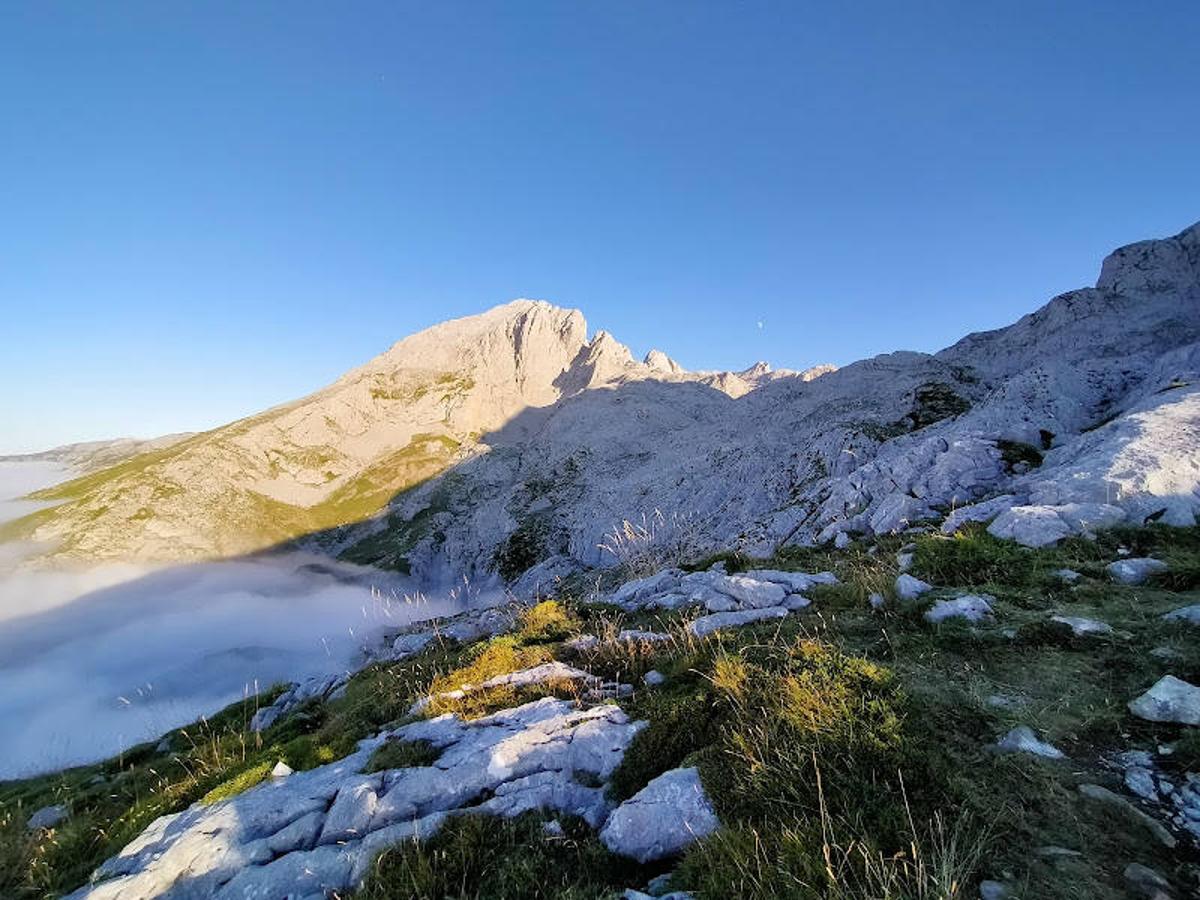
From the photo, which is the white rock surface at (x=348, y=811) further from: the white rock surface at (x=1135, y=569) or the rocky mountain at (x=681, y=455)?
the rocky mountain at (x=681, y=455)

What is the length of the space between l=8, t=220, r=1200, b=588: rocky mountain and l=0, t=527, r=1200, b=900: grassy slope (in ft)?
21.3

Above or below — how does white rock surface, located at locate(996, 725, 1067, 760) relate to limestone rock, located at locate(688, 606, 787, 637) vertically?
above

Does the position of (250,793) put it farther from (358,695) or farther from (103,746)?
(103,746)

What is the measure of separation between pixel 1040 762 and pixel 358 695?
593 inches

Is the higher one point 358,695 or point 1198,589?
point 1198,589

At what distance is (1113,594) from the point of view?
9094 millimetres

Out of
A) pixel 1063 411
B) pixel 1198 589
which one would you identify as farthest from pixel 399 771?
pixel 1063 411

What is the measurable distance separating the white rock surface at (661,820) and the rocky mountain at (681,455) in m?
12.1

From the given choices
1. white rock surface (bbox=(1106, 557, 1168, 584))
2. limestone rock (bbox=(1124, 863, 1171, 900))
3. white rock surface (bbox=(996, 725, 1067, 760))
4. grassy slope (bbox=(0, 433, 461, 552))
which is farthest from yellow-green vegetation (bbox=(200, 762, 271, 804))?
grassy slope (bbox=(0, 433, 461, 552))

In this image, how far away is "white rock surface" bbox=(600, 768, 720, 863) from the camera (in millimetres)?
5066

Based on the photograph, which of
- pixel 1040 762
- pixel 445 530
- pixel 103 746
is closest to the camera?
pixel 1040 762

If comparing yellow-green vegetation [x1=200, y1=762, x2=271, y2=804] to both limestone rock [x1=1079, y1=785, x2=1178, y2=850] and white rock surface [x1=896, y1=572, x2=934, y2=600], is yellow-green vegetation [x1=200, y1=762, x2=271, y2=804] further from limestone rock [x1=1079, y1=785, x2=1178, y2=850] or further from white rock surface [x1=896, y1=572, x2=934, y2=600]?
white rock surface [x1=896, y1=572, x2=934, y2=600]

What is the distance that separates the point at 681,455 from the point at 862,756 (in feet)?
266

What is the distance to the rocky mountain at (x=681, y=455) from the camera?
2262 cm
